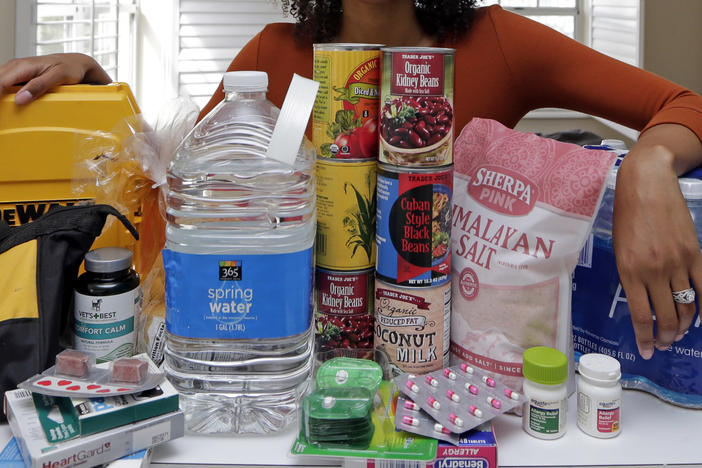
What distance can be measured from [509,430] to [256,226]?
1.30 feet

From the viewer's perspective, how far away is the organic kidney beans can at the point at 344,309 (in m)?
0.90

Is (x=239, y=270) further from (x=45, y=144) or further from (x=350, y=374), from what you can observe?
(x=45, y=144)

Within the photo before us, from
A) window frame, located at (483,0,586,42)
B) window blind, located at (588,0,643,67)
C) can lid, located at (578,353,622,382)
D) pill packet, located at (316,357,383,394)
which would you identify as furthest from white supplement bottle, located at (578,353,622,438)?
window frame, located at (483,0,586,42)

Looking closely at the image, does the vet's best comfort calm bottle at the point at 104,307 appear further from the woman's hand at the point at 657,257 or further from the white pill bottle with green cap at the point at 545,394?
the woman's hand at the point at 657,257

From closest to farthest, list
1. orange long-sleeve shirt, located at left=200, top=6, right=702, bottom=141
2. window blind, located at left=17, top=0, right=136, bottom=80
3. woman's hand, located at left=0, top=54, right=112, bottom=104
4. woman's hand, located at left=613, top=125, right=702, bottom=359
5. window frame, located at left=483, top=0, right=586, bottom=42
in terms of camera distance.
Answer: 1. woman's hand, located at left=613, top=125, right=702, bottom=359
2. woman's hand, located at left=0, top=54, right=112, bottom=104
3. orange long-sleeve shirt, located at left=200, top=6, right=702, bottom=141
4. window blind, located at left=17, top=0, right=136, bottom=80
5. window frame, located at left=483, top=0, right=586, bottom=42

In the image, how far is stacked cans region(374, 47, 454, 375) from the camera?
2.68ft

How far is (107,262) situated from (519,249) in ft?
1.69

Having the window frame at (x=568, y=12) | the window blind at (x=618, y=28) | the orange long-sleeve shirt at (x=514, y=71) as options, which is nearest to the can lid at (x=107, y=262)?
the orange long-sleeve shirt at (x=514, y=71)

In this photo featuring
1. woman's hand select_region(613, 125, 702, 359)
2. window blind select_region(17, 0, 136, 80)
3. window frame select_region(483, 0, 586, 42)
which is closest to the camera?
woman's hand select_region(613, 125, 702, 359)

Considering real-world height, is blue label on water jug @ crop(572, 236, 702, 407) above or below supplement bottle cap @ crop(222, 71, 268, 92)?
below

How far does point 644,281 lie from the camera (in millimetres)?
846

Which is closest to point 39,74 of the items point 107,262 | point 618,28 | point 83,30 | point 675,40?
point 107,262

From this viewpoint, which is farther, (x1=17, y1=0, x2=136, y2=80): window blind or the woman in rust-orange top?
(x1=17, y1=0, x2=136, y2=80): window blind

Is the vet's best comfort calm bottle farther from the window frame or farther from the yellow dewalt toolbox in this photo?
the window frame
